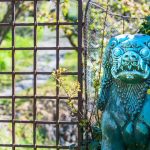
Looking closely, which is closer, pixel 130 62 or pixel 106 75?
pixel 130 62

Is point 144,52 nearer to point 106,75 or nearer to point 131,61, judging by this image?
point 131,61

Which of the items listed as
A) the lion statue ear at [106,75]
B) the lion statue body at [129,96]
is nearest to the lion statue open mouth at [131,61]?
the lion statue body at [129,96]

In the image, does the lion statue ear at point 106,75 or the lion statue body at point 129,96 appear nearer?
the lion statue body at point 129,96

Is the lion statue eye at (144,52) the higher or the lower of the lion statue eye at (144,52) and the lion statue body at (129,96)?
the higher

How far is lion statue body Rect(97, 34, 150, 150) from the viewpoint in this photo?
355 centimetres

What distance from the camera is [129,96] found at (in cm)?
363

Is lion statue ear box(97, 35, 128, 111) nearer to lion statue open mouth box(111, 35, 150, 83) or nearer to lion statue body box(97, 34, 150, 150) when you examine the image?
lion statue body box(97, 34, 150, 150)

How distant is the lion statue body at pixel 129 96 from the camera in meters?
3.55

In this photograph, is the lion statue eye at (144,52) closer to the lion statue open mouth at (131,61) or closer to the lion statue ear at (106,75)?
the lion statue open mouth at (131,61)

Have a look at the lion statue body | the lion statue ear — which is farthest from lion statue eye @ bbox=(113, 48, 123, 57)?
the lion statue ear

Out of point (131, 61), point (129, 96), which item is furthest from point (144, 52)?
point (129, 96)

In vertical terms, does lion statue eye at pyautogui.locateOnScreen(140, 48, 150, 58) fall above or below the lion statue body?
above

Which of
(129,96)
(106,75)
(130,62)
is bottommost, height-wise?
(129,96)

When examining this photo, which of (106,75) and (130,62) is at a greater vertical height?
(130,62)
